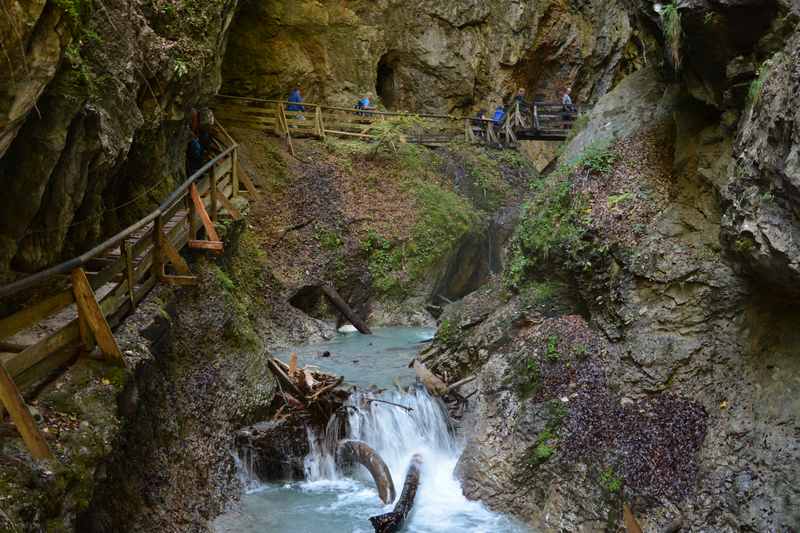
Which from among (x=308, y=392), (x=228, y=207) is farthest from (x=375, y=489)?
(x=228, y=207)

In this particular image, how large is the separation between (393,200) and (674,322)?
12.3 meters

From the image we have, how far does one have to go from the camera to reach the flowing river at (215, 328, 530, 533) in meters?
8.30

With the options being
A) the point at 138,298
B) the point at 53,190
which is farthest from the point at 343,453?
the point at 53,190

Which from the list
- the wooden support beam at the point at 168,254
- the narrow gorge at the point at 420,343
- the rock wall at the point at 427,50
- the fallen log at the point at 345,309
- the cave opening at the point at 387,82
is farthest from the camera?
the cave opening at the point at 387,82

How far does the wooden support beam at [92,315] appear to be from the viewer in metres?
5.67

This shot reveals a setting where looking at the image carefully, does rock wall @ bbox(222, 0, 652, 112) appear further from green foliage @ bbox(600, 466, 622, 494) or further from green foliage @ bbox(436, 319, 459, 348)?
green foliage @ bbox(600, 466, 622, 494)

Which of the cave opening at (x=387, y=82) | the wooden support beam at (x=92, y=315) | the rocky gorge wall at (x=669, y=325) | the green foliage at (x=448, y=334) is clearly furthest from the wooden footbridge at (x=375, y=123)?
the wooden support beam at (x=92, y=315)

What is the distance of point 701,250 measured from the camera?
8477mm

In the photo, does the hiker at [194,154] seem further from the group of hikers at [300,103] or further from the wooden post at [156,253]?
the wooden post at [156,253]

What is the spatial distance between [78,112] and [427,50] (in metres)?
20.8

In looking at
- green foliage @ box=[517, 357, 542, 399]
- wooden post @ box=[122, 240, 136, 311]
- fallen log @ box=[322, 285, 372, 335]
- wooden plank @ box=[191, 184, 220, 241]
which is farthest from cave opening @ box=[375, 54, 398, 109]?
wooden post @ box=[122, 240, 136, 311]

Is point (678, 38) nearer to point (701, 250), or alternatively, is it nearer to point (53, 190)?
point (701, 250)

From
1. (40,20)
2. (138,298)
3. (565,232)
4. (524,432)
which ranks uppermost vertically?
(40,20)

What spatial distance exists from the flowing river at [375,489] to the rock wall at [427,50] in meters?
11.8
